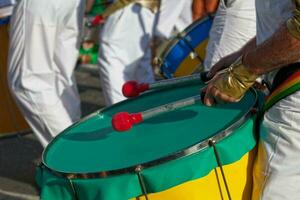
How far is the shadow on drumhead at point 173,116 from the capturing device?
2242 millimetres

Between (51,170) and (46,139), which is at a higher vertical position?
(51,170)

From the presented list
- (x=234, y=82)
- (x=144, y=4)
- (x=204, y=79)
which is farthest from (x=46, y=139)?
(x=234, y=82)

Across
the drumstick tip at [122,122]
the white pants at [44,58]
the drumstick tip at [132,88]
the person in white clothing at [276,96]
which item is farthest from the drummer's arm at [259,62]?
the white pants at [44,58]

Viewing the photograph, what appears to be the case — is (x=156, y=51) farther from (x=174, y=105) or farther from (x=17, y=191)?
(x=174, y=105)

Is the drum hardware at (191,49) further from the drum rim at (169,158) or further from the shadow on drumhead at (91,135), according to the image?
the drum rim at (169,158)

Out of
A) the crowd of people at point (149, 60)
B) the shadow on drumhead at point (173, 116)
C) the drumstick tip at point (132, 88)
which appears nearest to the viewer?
the crowd of people at point (149, 60)

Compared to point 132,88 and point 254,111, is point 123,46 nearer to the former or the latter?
point 132,88

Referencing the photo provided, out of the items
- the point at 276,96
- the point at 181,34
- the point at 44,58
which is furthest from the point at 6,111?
the point at 276,96

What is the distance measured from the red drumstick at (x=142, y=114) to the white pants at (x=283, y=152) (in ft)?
0.99

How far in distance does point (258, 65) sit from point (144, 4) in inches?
91.8

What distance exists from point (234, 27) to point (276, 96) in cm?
124

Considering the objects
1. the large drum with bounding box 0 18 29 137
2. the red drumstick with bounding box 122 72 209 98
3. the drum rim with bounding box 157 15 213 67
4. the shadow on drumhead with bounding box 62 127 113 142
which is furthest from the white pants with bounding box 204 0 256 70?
the large drum with bounding box 0 18 29 137

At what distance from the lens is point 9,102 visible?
4512 mm

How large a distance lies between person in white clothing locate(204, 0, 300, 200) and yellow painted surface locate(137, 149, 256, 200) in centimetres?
4
